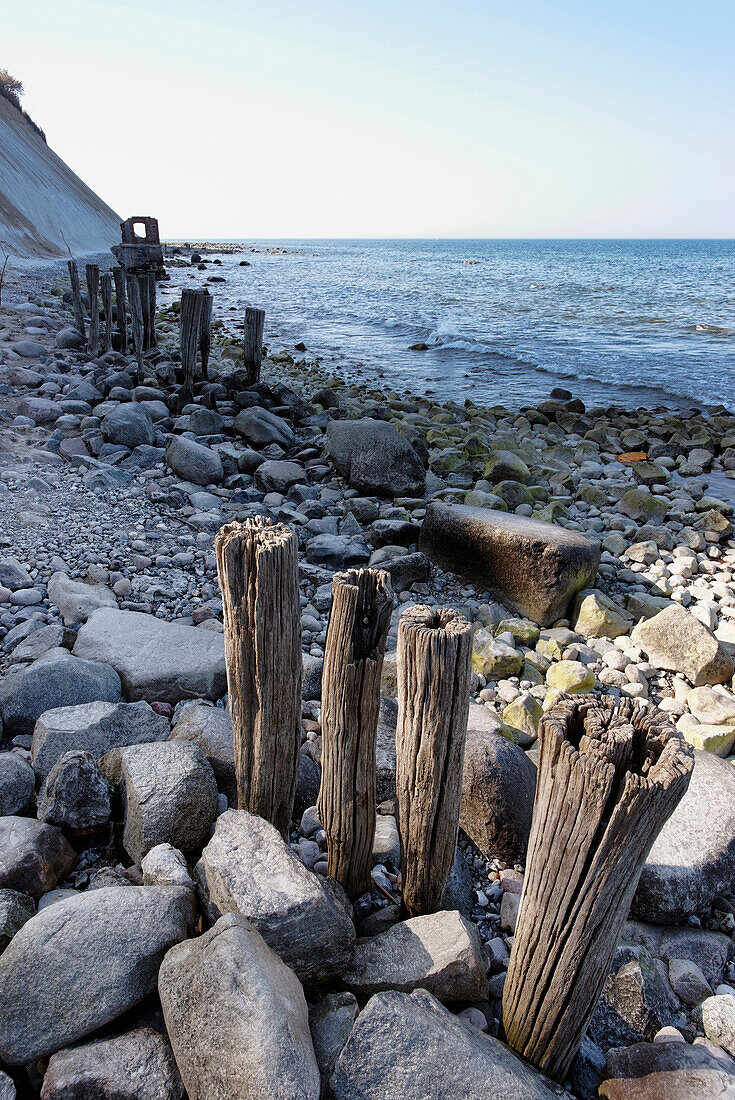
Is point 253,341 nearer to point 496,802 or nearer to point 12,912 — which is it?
point 496,802

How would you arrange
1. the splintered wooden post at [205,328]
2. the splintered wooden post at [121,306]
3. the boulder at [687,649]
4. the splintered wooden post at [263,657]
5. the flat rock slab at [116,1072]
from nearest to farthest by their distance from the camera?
1. the flat rock slab at [116,1072]
2. the splintered wooden post at [263,657]
3. the boulder at [687,649]
4. the splintered wooden post at [205,328]
5. the splintered wooden post at [121,306]

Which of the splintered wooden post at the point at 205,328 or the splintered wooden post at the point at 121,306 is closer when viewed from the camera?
the splintered wooden post at the point at 205,328

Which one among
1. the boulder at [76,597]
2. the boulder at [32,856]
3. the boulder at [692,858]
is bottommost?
the boulder at [692,858]

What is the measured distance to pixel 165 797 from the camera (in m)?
2.91

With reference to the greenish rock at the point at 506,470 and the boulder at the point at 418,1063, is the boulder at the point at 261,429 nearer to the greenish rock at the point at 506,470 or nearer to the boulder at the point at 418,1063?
the greenish rock at the point at 506,470

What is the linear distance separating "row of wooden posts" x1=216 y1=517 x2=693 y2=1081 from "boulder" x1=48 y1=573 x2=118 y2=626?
2.80m

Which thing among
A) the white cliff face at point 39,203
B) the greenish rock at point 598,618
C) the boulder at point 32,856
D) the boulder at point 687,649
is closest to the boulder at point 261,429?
the greenish rock at point 598,618

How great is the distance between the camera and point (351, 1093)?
6.58ft

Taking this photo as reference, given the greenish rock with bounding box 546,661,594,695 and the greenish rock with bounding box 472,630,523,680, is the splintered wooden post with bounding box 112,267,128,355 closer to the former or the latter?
the greenish rock with bounding box 472,630,523,680

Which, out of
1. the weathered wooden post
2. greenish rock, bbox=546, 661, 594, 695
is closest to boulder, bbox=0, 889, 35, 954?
greenish rock, bbox=546, 661, 594, 695

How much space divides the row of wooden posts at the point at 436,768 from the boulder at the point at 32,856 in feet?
2.65

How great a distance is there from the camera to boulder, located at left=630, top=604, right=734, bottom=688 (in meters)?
5.36

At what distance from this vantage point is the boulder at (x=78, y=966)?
6.93 ft

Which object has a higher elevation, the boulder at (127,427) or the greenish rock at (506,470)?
the boulder at (127,427)
